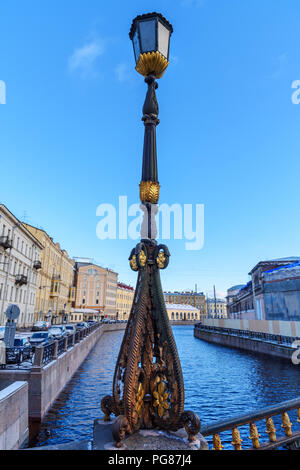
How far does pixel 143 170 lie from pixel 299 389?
55.3 ft

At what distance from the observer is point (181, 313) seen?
125m

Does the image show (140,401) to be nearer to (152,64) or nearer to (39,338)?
(152,64)

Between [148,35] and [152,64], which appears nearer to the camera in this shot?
[148,35]

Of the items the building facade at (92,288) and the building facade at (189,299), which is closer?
the building facade at (92,288)

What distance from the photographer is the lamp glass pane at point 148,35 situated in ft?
14.8

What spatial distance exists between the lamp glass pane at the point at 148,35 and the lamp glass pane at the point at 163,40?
88 mm

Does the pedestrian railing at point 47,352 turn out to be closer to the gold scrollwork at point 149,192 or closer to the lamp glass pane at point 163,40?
the gold scrollwork at point 149,192

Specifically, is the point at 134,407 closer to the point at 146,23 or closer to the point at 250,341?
the point at 146,23

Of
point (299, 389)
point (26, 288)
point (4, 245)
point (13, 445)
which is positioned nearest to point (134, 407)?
point (13, 445)

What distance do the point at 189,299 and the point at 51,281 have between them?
4132 inches

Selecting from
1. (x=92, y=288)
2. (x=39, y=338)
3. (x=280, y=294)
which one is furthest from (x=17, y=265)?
(x=92, y=288)

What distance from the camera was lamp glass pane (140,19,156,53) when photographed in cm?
452

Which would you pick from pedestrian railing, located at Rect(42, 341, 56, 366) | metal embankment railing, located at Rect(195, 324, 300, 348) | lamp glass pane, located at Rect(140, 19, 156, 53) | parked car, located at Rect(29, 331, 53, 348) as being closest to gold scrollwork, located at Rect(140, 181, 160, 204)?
lamp glass pane, located at Rect(140, 19, 156, 53)

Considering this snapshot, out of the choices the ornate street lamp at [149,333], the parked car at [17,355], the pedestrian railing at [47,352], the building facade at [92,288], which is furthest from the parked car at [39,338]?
the building facade at [92,288]
